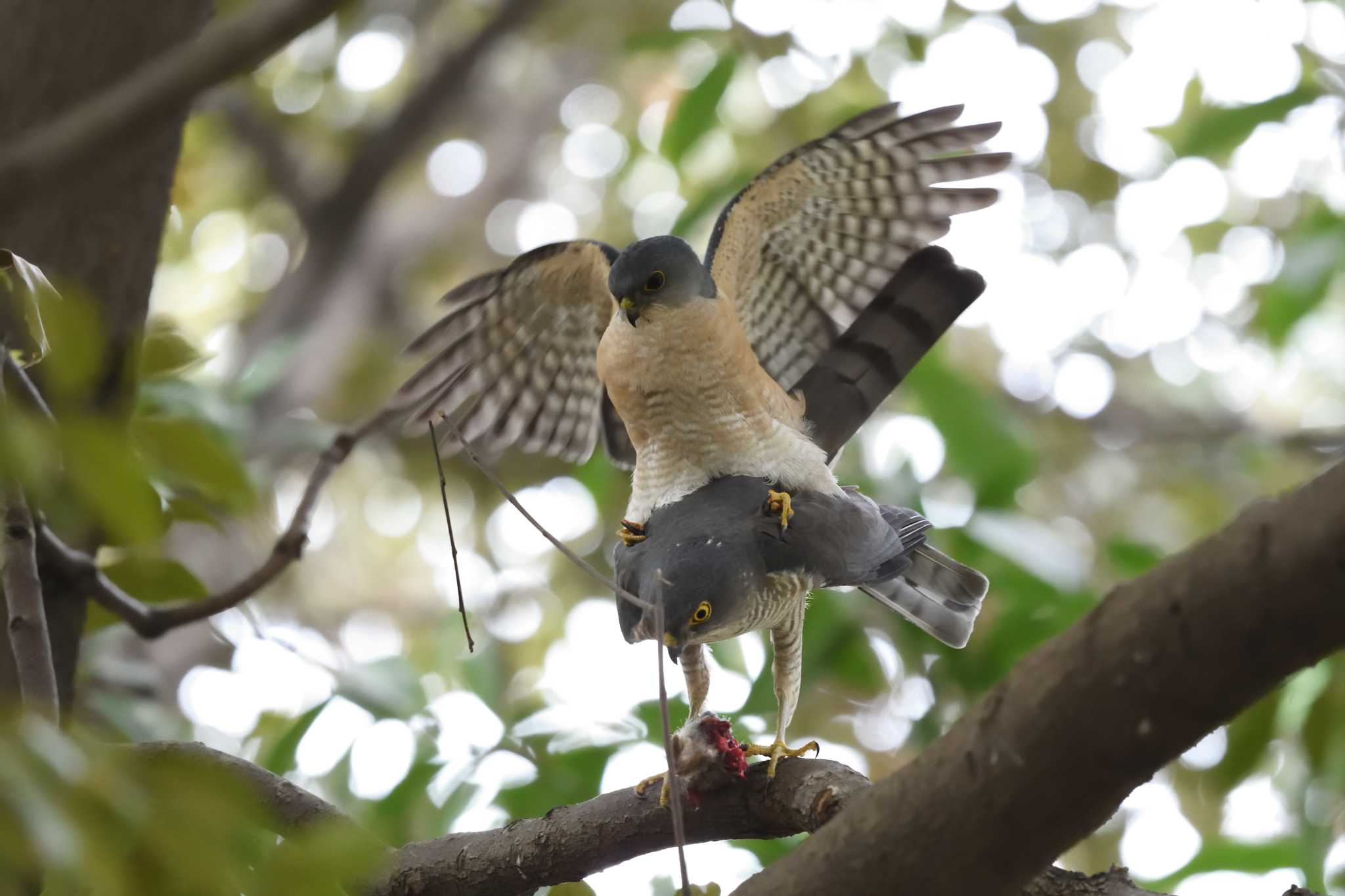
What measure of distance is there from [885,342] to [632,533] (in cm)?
84

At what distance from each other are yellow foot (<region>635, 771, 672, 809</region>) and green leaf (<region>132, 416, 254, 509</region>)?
868 millimetres

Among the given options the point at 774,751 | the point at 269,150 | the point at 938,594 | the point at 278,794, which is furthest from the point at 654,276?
the point at 269,150

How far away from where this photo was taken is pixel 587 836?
2.04 metres

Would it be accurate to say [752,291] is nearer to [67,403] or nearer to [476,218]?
[67,403]

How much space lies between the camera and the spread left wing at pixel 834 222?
3066 millimetres

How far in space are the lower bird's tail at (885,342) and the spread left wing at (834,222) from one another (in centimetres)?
20

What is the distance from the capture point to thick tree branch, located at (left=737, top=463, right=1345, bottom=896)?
107cm

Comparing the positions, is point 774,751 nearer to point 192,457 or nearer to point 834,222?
point 192,457

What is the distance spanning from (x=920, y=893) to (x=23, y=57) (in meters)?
2.48

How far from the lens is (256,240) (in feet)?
25.7

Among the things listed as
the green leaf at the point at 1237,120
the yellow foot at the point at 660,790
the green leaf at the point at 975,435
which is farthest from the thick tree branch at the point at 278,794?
the green leaf at the point at 1237,120

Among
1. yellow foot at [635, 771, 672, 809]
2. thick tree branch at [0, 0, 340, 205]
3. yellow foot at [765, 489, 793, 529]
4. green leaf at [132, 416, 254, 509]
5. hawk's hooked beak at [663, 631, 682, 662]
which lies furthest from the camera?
yellow foot at [765, 489, 793, 529]

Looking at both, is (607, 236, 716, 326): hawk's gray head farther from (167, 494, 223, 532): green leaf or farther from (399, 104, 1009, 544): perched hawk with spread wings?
(167, 494, 223, 532): green leaf

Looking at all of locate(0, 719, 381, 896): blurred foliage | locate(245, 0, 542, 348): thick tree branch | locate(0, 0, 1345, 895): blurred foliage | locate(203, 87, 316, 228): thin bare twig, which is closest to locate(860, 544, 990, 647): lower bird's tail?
locate(0, 0, 1345, 895): blurred foliage
